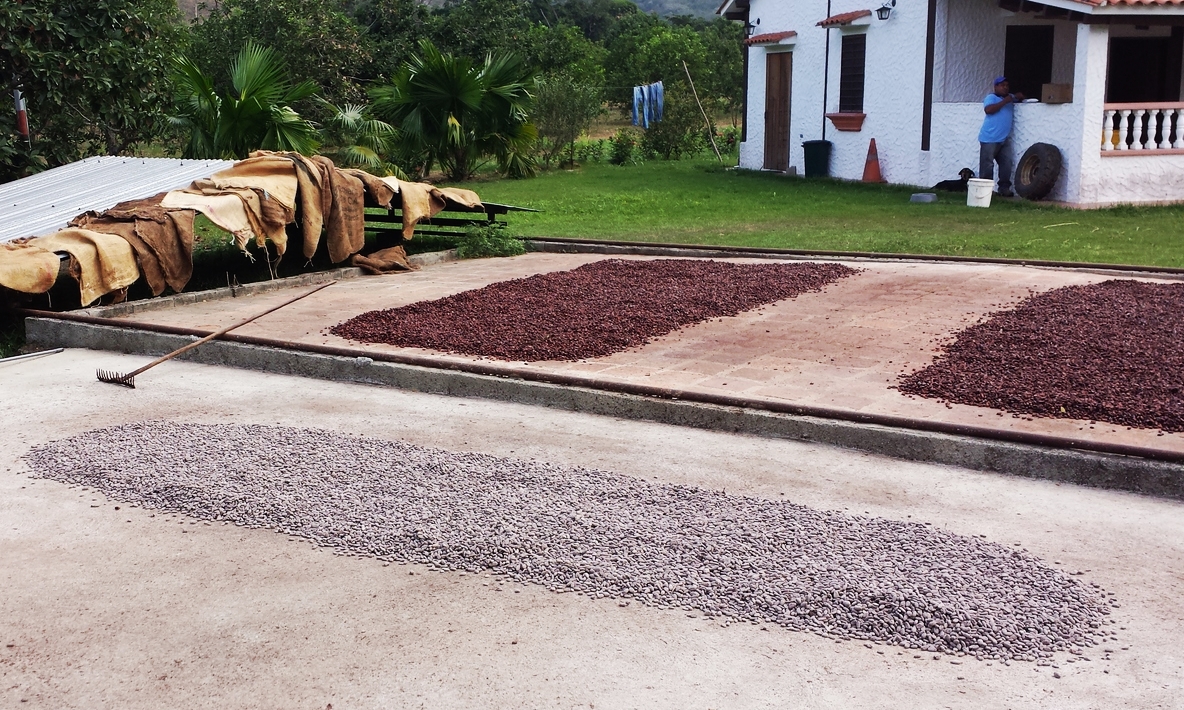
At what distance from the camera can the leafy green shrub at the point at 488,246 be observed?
1248 cm

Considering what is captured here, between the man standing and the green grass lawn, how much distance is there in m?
0.68

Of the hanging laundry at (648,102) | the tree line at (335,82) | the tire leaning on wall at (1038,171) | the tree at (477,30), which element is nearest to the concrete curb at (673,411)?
the tree line at (335,82)

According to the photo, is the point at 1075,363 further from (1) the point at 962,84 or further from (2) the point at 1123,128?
(1) the point at 962,84

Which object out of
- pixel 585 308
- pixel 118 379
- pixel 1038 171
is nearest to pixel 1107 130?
pixel 1038 171

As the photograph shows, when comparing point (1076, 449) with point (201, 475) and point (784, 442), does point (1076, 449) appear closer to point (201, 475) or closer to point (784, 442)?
point (784, 442)

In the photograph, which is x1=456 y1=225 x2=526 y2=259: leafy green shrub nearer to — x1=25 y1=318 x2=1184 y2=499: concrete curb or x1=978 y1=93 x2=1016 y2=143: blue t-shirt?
x1=25 y1=318 x2=1184 y2=499: concrete curb

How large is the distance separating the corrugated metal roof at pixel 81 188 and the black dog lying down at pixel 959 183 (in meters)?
11.1

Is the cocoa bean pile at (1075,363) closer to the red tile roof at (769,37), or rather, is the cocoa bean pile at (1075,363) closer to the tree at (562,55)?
the red tile roof at (769,37)

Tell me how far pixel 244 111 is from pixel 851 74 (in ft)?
34.8

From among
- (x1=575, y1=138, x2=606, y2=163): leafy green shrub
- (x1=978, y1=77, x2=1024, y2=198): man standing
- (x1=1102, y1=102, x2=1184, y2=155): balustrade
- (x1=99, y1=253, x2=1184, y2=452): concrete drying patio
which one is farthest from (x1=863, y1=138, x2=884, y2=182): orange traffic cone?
(x1=99, y1=253, x2=1184, y2=452): concrete drying patio

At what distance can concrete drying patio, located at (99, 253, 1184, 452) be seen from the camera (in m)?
6.26

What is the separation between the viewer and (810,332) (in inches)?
316

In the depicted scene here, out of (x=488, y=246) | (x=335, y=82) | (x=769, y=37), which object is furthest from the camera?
(x=335, y=82)

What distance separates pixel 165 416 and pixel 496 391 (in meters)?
1.82
